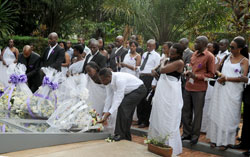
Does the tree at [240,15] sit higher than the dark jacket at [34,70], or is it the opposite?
the tree at [240,15]

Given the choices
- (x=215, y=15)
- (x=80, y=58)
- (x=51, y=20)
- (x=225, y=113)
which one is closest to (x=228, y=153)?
(x=225, y=113)

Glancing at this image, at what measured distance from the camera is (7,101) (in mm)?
6617

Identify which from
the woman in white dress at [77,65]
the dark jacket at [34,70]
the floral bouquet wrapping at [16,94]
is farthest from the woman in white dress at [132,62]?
the floral bouquet wrapping at [16,94]

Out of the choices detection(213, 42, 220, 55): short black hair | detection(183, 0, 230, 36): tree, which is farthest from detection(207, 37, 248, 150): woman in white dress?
detection(183, 0, 230, 36): tree

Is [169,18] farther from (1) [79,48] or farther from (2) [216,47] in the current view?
(1) [79,48]

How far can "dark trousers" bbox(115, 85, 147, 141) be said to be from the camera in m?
6.02

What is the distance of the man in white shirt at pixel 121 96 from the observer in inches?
231

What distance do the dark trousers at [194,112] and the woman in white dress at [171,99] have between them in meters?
0.57

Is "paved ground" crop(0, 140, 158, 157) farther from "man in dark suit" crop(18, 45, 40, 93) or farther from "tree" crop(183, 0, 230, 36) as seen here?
"tree" crop(183, 0, 230, 36)

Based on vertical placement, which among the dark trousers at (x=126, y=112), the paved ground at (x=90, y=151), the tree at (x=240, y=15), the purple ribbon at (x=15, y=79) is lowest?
the paved ground at (x=90, y=151)

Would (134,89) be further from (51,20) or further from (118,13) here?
(51,20)

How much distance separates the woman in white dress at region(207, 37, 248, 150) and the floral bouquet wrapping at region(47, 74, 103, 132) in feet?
7.82

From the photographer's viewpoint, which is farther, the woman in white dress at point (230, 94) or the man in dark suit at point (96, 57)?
the man in dark suit at point (96, 57)

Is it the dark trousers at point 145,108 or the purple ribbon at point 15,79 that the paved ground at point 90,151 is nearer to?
the purple ribbon at point 15,79
